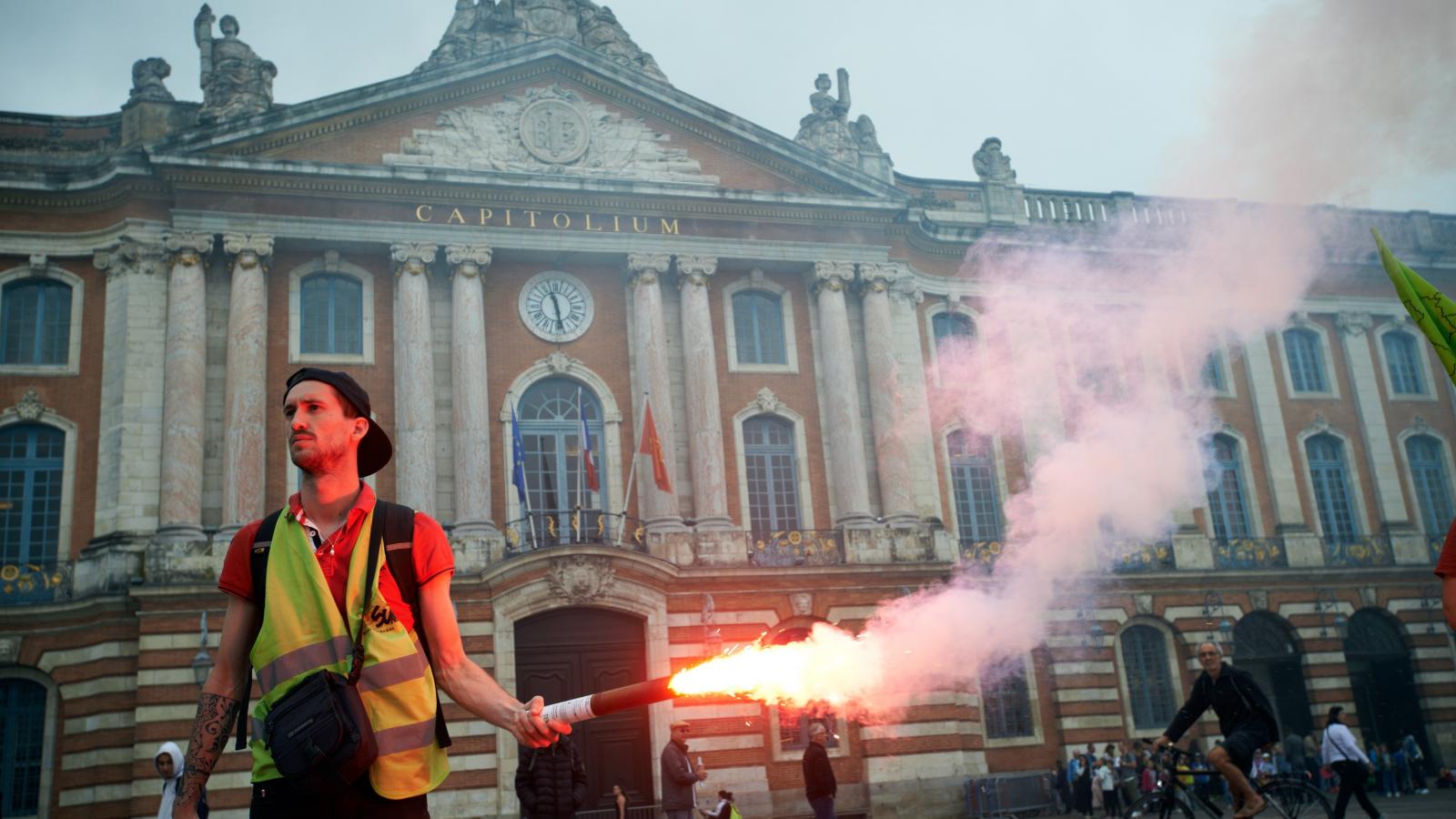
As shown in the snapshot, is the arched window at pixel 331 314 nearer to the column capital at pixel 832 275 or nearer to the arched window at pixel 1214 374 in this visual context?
the column capital at pixel 832 275

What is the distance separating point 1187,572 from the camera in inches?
1242

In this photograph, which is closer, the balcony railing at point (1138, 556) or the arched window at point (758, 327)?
the arched window at point (758, 327)

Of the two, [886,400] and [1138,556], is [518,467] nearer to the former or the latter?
[886,400]

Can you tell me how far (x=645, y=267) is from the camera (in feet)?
95.0

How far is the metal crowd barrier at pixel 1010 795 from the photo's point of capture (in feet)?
88.2

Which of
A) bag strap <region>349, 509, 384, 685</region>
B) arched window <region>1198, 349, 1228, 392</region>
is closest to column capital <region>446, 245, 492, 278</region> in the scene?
arched window <region>1198, 349, 1228, 392</region>

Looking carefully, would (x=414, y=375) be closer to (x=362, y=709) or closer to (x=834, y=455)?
(x=834, y=455)

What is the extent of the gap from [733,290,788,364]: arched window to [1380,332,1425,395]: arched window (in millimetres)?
18343

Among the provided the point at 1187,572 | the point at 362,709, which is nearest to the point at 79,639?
the point at 362,709

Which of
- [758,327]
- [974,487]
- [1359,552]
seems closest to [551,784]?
[758,327]

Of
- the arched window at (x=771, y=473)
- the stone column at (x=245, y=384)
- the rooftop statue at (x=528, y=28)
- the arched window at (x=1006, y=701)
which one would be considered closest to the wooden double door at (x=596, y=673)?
the arched window at (x=771, y=473)

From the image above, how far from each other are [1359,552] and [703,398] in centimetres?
1843

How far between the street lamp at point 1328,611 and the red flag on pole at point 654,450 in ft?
57.5

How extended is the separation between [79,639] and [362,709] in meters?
22.7
